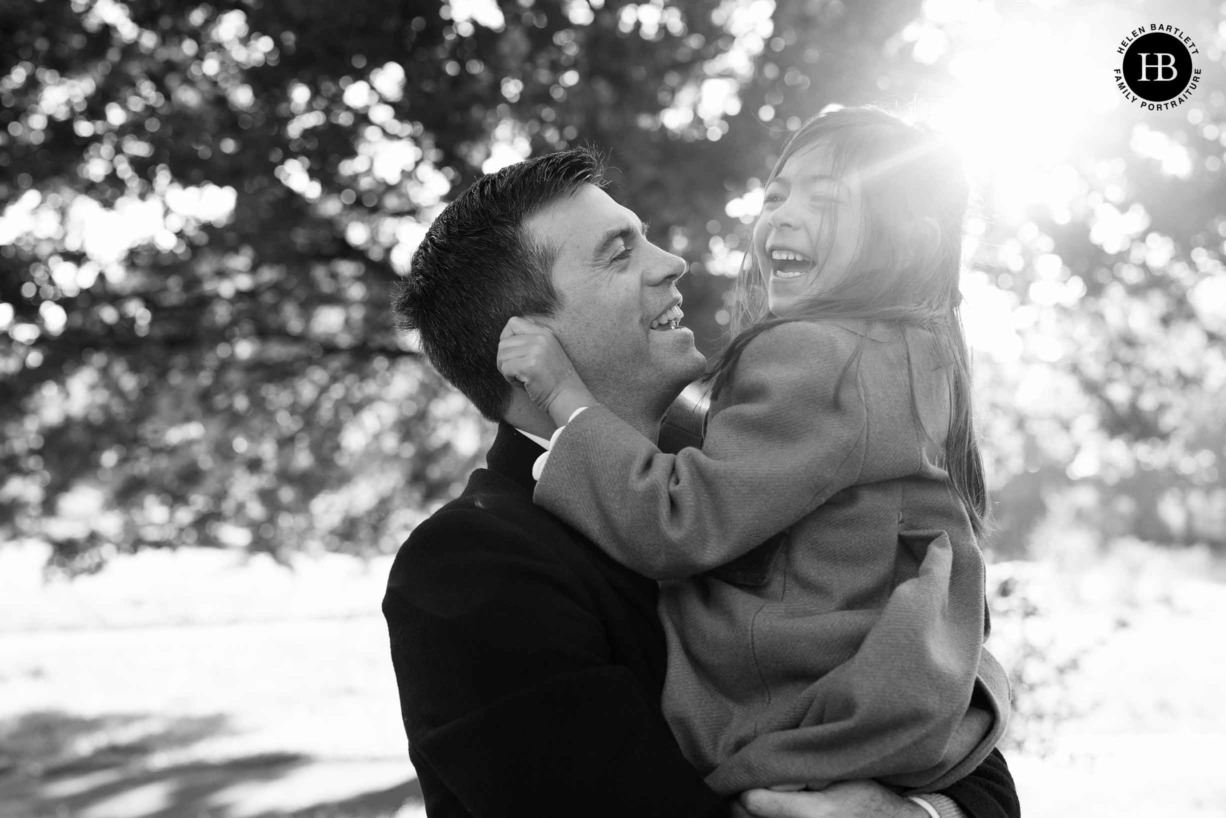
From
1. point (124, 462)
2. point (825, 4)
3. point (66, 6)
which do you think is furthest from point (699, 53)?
point (124, 462)

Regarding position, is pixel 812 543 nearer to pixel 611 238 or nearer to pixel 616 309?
pixel 616 309

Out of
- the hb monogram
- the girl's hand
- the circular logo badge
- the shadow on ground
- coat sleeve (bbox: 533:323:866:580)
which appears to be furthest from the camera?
the shadow on ground

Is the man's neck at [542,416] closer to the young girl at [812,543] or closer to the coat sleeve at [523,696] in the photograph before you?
the young girl at [812,543]

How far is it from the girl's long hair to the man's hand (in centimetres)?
61

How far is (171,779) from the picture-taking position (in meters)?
9.88

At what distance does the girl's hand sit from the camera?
231 cm

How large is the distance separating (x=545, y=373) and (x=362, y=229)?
6.78 metres

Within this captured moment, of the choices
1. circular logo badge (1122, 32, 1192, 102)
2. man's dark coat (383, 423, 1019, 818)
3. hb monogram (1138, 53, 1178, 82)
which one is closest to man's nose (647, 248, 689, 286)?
man's dark coat (383, 423, 1019, 818)

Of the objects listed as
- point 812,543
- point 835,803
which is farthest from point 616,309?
point 835,803

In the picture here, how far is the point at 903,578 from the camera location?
7.13ft

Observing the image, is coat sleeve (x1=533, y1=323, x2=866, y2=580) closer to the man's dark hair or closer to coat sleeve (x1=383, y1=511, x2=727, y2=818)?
coat sleeve (x1=383, y1=511, x2=727, y2=818)

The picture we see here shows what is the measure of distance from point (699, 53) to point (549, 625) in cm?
518

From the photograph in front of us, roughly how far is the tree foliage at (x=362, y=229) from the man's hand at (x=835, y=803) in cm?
408

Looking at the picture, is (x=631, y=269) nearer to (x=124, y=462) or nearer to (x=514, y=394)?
(x=514, y=394)
